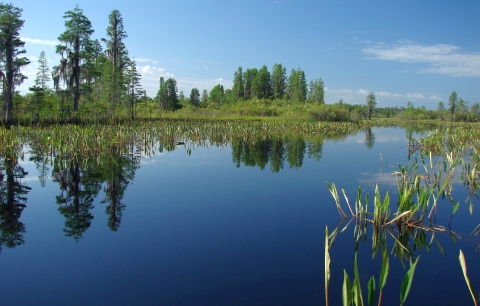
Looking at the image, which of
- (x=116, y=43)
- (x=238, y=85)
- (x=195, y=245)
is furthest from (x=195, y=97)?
(x=195, y=245)

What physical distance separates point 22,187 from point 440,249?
971 centimetres

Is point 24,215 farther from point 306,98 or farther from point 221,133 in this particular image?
point 306,98

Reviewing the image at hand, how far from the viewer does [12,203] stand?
745 cm

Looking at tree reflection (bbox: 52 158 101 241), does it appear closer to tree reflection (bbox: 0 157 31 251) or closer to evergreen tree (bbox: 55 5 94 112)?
tree reflection (bbox: 0 157 31 251)

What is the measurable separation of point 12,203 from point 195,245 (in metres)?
4.93

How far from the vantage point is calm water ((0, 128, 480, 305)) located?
396cm

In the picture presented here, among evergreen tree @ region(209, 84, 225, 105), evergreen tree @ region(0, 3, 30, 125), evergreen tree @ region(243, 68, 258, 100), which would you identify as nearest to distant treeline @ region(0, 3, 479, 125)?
evergreen tree @ region(0, 3, 30, 125)

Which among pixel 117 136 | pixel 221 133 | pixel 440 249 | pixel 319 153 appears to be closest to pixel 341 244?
pixel 440 249

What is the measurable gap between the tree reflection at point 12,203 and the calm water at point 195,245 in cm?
3

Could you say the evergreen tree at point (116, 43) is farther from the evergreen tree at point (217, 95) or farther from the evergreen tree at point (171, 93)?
the evergreen tree at point (217, 95)

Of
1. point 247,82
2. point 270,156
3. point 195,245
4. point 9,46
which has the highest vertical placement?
point 247,82

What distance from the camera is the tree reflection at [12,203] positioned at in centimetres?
558

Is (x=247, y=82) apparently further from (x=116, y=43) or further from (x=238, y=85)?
(x=116, y=43)

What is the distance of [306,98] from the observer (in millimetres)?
77750
